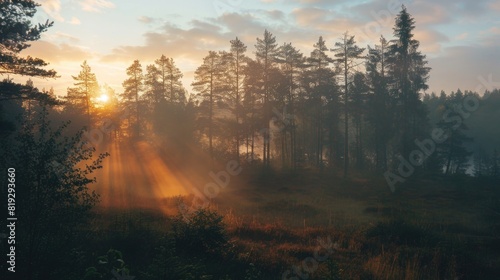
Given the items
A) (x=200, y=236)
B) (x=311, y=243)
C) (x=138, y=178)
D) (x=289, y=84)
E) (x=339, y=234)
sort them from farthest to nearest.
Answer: (x=289, y=84)
(x=138, y=178)
(x=339, y=234)
(x=311, y=243)
(x=200, y=236)

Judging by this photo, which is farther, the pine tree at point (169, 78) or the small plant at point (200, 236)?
the pine tree at point (169, 78)

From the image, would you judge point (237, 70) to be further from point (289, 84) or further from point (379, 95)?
point (379, 95)

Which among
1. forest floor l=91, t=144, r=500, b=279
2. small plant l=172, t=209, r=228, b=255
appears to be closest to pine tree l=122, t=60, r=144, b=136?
forest floor l=91, t=144, r=500, b=279

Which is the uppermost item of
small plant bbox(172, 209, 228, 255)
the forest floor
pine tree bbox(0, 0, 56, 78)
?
pine tree bbox(0, 0, 56, 78)

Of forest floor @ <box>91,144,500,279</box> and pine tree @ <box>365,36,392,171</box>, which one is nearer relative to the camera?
forest floor @ <box>91,144,500,279</box>

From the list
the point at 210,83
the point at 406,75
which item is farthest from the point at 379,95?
the point at 210,83

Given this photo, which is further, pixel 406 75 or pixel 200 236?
pixel 406 75

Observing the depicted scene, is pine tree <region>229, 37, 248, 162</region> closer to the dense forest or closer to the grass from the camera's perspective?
the dense forest

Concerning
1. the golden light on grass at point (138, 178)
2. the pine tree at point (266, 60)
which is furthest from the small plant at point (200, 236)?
the pine tree at point (266, 60)

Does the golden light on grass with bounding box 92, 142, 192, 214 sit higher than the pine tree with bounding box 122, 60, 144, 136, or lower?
lower

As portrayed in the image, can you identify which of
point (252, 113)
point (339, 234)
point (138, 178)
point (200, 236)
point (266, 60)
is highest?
point (266, 60)

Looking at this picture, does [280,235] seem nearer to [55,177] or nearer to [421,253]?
[421,253]

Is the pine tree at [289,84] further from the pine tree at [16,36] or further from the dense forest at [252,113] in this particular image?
the pine tree at [16,36]

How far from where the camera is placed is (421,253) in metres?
11.2
